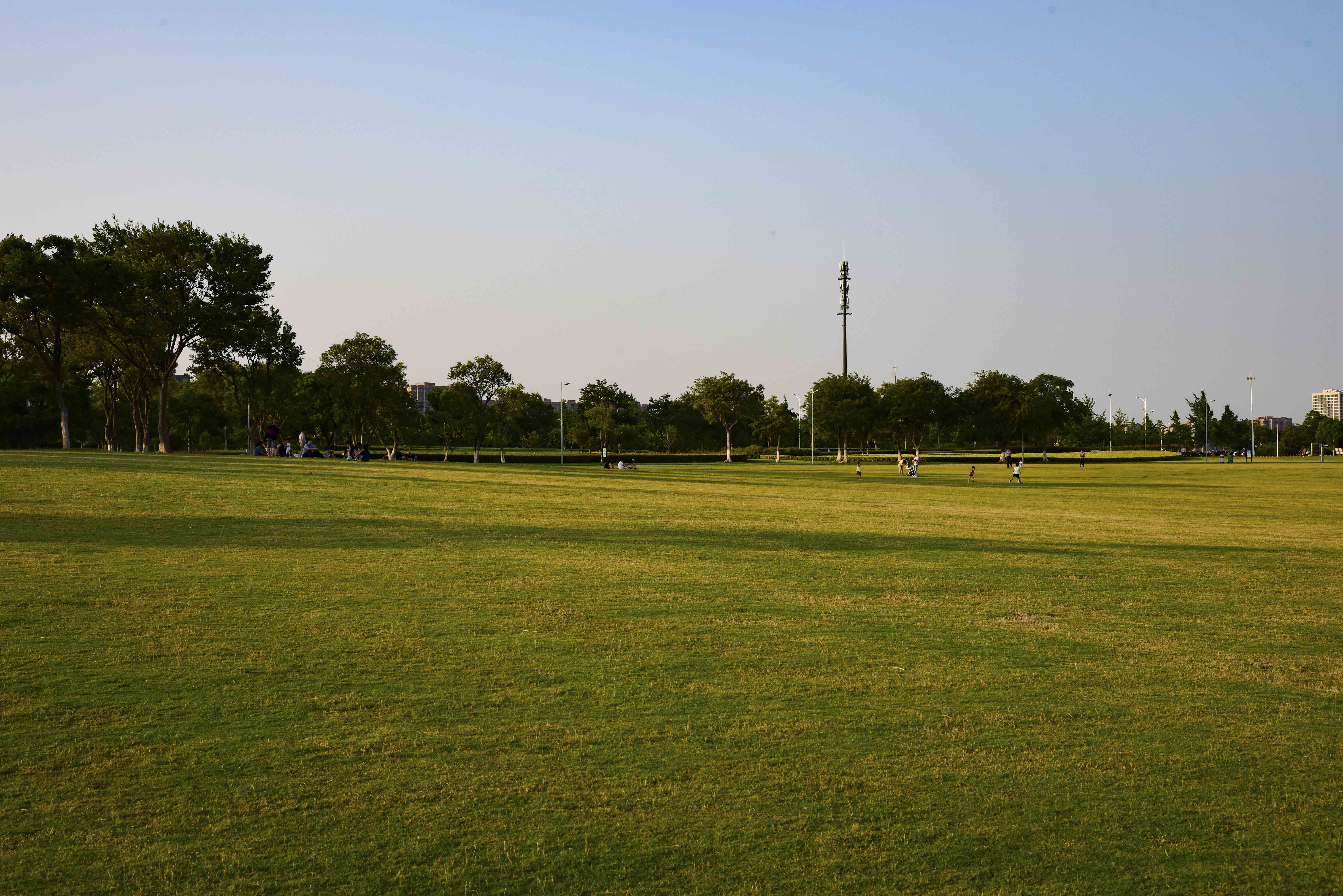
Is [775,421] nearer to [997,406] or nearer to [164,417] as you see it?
[997,406]

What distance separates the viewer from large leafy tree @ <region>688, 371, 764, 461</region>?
106 metres

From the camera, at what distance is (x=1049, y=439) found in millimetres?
145125

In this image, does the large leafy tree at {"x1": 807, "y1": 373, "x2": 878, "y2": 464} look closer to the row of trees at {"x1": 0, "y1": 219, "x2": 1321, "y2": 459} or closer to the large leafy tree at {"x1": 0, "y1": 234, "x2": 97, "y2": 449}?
the row of trees at {"x1": 0, "y1": 219, "x2": 1321, "y2": 459}

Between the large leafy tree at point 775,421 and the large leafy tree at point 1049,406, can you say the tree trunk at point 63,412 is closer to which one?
the large leafy tree at point 775,421

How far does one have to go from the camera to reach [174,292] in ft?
184

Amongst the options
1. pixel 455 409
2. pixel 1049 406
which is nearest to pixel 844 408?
pixel 1049 406

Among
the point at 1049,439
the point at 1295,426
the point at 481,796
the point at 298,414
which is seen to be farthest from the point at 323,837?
the point at 1295,426

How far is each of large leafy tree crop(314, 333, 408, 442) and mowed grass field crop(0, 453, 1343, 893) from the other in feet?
228

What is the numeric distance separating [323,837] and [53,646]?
459cm

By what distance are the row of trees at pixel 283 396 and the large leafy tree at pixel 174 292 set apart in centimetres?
11

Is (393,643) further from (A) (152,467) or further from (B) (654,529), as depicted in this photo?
(A) (152,467)

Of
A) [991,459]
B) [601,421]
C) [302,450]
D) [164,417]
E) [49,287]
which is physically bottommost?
[991,459]

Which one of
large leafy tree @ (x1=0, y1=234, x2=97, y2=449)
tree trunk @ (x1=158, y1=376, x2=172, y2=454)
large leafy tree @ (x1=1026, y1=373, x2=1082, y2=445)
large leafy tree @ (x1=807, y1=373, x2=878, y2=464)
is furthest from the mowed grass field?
large leafy tree @ (x1=1026, y1=373, x2=1082, y2=445)

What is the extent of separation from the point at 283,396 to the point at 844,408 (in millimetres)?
54251
